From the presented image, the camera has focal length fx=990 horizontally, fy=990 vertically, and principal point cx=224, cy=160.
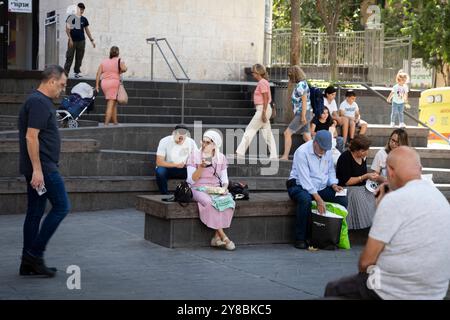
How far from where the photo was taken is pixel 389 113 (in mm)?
20359

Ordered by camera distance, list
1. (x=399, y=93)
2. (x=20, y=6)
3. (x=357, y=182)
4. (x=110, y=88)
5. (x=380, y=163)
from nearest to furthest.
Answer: (x=357, y=182) < (x=380, y=163) < (x=110, y=88) < (x=399, y=93) < (x=20, y=6)

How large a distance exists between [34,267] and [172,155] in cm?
546

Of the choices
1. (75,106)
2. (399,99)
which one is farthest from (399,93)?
(75,106)

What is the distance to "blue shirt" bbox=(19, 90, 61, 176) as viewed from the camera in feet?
28.1

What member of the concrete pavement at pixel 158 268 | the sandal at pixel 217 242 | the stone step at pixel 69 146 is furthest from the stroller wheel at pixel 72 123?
the sandal at pixel 217 242

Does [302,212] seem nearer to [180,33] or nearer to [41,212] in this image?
[41,212]

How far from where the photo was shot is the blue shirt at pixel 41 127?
857cm

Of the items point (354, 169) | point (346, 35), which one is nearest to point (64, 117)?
point (354, 169)

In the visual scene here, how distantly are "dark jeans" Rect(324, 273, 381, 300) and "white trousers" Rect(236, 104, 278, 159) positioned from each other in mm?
10176

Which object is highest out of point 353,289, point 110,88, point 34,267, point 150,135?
point 110,88

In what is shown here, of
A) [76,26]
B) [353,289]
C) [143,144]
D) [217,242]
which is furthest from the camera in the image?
[76,26]

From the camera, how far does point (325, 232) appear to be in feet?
36.7

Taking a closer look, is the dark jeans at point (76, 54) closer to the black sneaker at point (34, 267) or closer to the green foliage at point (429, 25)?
the black sneaker at point (34, 267)
